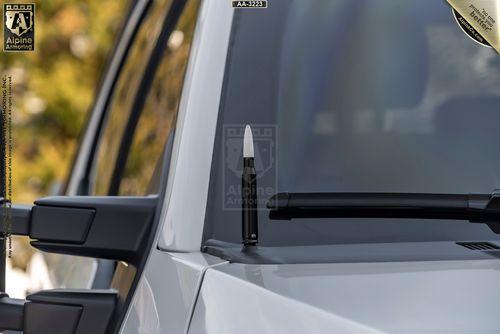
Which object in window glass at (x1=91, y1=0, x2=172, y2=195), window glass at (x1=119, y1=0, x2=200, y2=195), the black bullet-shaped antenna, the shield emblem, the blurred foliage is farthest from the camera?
window glass at (x1=91, y1=0, x2=172, y2=195)

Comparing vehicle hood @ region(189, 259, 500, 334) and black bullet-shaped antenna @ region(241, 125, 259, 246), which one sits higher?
black bullet-shaped antenna @ region(241, 125, 259, 246)

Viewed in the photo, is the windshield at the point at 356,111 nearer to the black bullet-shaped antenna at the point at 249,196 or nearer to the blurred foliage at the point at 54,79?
the black bullet-shaped antenna at the point at 249,196

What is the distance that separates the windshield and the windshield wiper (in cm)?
1

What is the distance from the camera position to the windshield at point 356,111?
184 centimetres

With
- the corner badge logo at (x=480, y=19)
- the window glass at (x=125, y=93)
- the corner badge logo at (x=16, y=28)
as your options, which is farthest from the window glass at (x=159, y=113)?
the corner badge logo at (x=480, y=19)

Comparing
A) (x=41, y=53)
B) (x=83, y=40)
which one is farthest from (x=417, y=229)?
(x=83, y=40)

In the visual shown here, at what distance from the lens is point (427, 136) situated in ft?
6.28

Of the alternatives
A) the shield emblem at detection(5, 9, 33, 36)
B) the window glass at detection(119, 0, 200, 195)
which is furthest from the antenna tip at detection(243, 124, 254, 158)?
the shield emblem at detection(5, 9, 33, 36)

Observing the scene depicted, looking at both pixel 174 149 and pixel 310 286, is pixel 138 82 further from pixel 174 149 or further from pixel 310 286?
pixel 310 286

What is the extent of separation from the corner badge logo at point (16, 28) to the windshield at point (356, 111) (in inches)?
17.5

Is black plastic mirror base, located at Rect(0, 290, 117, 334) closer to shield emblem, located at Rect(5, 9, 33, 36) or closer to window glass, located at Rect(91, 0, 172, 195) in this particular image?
shield emblem, located at Rect(5, 9, 33, 36)

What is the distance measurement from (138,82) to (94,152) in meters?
0.91

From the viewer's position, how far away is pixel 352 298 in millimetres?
1431

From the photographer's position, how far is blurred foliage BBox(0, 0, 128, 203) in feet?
8.52
